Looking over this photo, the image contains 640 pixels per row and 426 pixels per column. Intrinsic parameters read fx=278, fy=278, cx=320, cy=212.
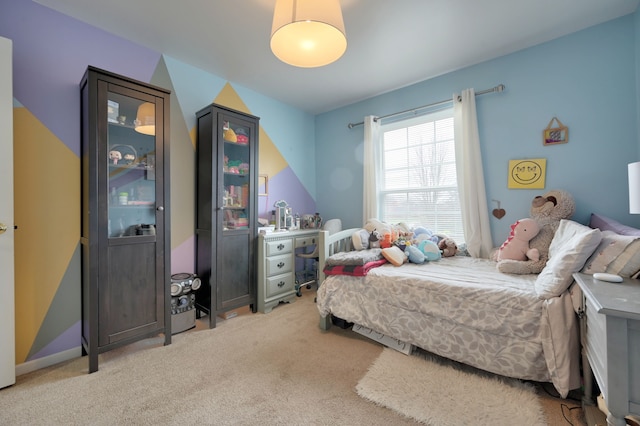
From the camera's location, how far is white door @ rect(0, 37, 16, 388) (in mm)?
1605

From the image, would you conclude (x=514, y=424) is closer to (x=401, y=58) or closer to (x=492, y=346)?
(x=492, y=346)

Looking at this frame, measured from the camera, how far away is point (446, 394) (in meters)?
1.54

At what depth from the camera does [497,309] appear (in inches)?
63.9

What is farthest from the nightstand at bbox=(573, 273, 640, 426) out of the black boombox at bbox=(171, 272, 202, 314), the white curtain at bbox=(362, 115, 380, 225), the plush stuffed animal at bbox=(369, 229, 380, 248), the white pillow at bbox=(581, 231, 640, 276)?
the black boombox at bbox=(171, 272, 202, 314)

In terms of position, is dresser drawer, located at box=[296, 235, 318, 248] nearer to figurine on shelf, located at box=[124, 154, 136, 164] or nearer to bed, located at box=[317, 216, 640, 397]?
bed, located at box=[317, 216, 640, 397]

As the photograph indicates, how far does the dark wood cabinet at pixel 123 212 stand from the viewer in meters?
1.83

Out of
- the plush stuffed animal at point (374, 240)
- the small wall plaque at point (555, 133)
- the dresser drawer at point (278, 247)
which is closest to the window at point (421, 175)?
the plush stuffed animal at point (374, 240)

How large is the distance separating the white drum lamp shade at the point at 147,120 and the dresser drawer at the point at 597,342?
8.95ft

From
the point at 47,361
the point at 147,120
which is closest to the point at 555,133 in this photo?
the point at 147,120

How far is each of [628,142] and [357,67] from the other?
7.32 feet

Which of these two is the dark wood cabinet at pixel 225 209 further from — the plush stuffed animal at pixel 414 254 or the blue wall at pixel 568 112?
the blue wall at pixel 568 112

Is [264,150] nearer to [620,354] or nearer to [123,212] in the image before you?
[123,212]

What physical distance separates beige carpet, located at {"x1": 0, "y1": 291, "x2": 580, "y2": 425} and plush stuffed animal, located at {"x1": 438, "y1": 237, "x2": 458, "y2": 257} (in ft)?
3.83

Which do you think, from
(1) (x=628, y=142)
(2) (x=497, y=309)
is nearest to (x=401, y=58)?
(1) (x=628, y=142)
